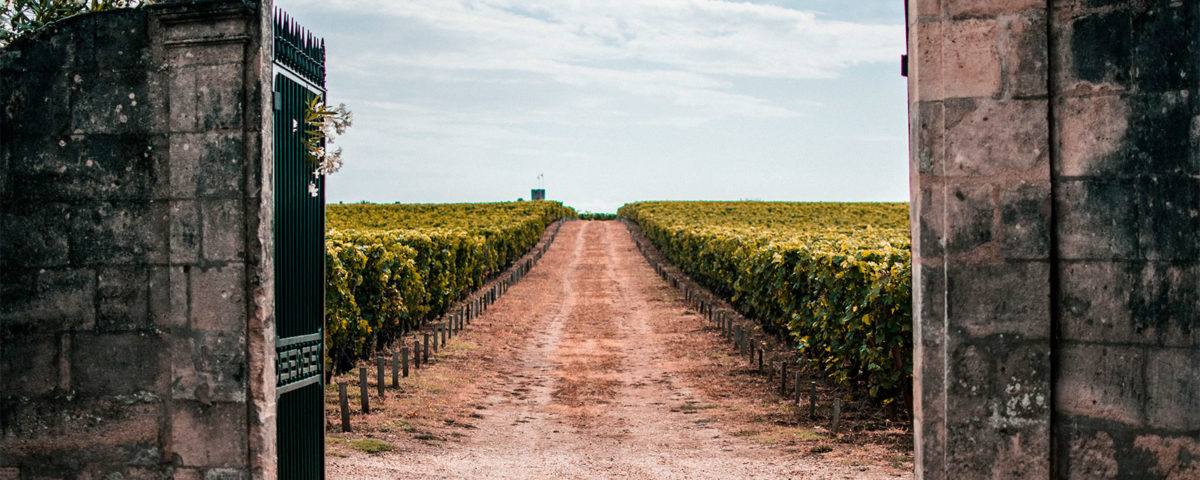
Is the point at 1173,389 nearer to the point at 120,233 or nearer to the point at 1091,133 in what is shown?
the point at 1091,133

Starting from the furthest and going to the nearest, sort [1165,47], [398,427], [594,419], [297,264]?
[594,419] → [398,427] → [297,264] → [1165,47]

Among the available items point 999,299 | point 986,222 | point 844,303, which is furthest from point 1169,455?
point 844,303

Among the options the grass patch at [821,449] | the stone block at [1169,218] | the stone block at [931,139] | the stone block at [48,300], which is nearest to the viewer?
the stone block at [1169,218]

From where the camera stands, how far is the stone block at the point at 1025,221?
536 cm

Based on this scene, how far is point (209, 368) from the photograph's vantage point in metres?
5.93

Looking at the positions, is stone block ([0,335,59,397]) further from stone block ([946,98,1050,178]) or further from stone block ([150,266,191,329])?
stone block ([946,98,1050,178])

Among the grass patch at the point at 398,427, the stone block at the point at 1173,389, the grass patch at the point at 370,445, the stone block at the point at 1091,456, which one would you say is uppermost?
the stone block at the point at 1173,389

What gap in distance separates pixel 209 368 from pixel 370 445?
17.2 ft

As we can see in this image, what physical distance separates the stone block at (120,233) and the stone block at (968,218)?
5.08m

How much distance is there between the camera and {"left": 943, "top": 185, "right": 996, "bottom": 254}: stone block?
539 cm

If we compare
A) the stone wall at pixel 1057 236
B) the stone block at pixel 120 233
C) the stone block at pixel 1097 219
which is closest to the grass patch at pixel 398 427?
the stone block at pixel 120 233

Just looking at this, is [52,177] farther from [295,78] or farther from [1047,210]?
[1047,210]

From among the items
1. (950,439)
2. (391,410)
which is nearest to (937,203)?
(950,439)

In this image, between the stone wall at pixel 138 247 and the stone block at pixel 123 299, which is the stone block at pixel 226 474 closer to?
the stone wall at pixel 138 247
